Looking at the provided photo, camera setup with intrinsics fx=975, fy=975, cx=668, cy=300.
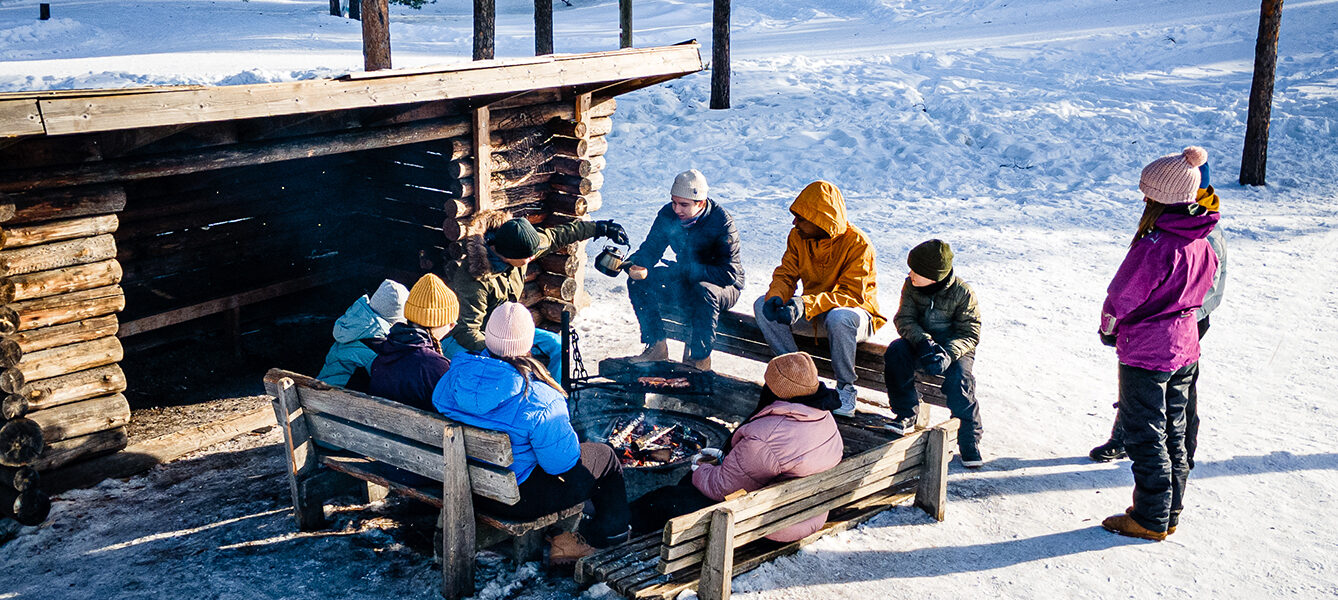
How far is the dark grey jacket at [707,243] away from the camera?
755cm

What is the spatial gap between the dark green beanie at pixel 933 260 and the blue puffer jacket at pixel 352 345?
3.38 metres

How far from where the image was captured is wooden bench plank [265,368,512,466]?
15.1 ft

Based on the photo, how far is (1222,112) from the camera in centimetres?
1625

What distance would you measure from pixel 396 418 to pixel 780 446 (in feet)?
6.43

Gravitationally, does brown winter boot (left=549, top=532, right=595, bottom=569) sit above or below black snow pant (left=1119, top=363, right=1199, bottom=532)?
below

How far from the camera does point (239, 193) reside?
29.9 ft

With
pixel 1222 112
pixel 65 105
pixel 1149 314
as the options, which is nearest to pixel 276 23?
pixel 1222 112

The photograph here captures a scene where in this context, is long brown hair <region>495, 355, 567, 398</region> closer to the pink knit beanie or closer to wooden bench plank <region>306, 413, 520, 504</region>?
wooden bench plank <region>306, 413, 520, 504</region>

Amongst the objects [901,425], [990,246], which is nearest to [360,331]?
[901,425]

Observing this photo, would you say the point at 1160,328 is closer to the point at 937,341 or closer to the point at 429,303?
the point at 937,341

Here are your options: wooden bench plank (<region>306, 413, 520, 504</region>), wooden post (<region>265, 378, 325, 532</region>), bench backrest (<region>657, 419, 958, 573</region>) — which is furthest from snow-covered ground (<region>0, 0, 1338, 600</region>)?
wooden bench plank (<region>306, 413, 520, 504</region>)

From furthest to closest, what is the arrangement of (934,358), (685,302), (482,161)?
(482,161)
(685,302)
(934,358)

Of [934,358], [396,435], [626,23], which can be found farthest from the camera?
[626,23]

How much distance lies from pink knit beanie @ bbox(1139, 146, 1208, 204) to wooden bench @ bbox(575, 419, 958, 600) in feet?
5.66
